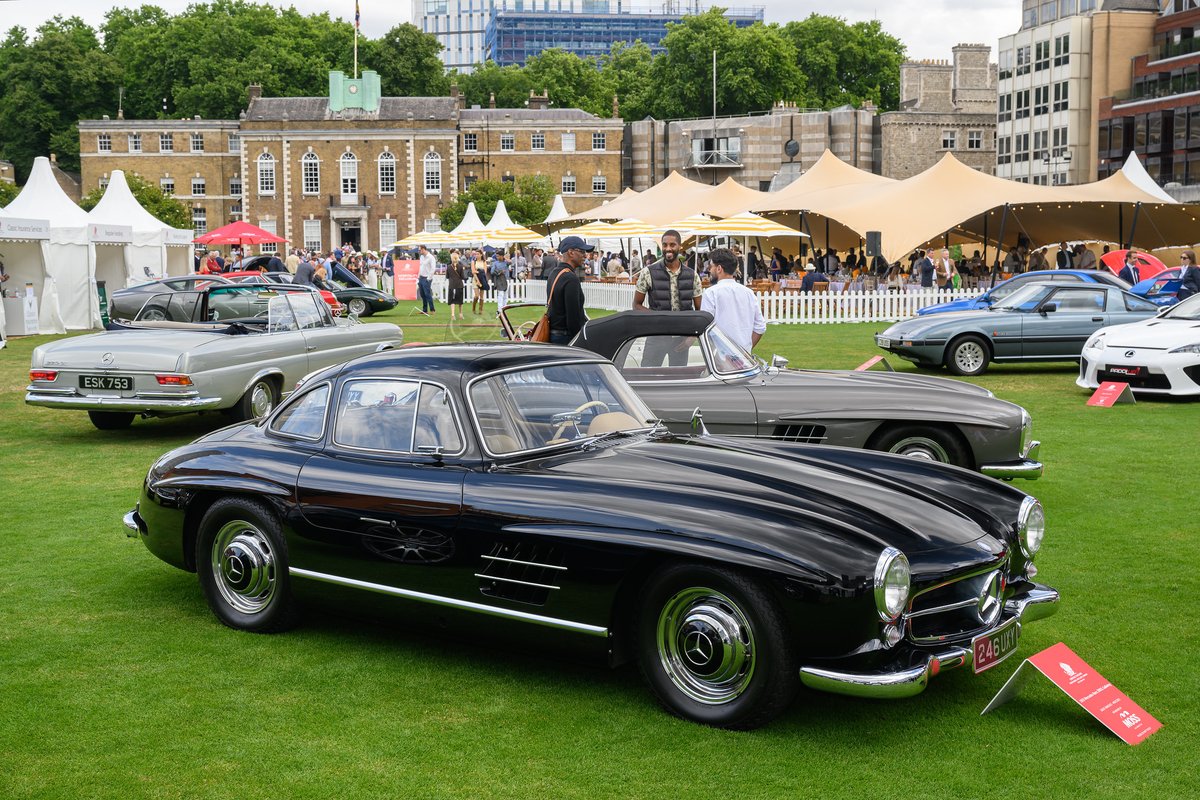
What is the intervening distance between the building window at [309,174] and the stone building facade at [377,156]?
79 mm

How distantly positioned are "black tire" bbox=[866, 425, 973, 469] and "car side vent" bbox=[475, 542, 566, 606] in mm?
4309

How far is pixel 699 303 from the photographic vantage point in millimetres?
12625

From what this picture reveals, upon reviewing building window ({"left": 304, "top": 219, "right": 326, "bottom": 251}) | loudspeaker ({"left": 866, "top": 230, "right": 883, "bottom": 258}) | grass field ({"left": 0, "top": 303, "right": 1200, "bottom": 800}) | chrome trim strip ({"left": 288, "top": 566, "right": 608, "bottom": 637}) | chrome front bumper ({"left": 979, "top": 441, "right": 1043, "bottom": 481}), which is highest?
building window ({"left": 304, "top": 219, "right": 326, "bottom": 251})

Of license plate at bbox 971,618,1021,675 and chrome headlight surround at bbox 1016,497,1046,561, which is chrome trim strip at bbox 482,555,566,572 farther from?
chrome headlight surround at bbox 1016,497,1046,561

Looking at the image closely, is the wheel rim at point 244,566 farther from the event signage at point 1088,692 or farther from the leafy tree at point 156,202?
the leafy tree at point 156,202

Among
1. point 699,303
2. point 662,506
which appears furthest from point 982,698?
point 699,303

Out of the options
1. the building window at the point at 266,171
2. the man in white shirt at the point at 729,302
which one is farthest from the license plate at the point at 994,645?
the building window at the point at 266,171

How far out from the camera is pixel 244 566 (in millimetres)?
6449

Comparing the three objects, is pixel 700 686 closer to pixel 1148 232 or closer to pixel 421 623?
pixel 421 623

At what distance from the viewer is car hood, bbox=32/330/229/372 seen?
479 inches

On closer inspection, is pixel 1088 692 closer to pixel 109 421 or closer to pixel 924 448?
pixel 924 448

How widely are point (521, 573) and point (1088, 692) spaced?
2.43m

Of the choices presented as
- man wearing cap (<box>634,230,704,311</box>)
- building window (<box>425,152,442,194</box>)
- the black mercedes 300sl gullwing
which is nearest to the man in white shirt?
man wearing cap (<box>634,230,704,311</box>)

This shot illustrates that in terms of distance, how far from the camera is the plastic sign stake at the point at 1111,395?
15.3 meters
